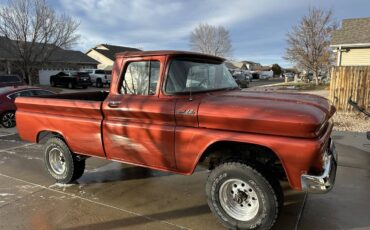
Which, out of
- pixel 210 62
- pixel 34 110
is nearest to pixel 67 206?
pixel 34 110

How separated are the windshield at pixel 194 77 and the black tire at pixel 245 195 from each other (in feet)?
3.70

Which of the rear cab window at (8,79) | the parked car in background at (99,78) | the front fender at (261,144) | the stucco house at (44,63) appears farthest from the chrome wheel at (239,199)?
the parked car in background at (99,78)

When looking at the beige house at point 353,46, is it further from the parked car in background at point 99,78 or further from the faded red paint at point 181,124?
the parked car in background at point 99,78

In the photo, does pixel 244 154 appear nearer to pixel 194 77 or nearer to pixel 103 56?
pixel 194 77

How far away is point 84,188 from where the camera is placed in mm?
4891

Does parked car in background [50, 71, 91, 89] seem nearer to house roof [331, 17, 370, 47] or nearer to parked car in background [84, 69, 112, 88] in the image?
parked car in background [84, 69, 112, 88]

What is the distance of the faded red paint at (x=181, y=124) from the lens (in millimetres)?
3021

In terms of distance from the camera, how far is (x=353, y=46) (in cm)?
1808

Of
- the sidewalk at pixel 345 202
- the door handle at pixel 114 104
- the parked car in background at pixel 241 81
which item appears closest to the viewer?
the sidewalk at pixel 345 202

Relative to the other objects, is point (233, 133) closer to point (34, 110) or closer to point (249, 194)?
point (249, 194)

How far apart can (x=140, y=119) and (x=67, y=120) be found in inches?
55.8

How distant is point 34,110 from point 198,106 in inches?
126

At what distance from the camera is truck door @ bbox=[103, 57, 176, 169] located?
376 cm

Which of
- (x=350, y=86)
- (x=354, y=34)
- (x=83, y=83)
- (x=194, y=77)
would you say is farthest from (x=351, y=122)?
(x=83, y=83)
